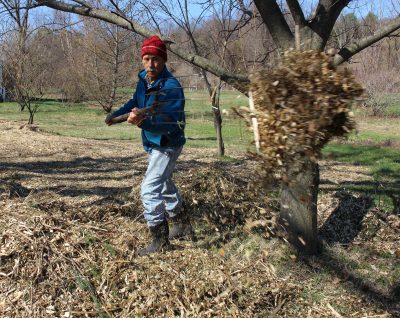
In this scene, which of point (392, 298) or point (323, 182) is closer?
point (392, 298)

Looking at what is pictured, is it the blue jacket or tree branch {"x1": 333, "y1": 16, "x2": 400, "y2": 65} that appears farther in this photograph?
tree branch {"x1": 333, "y1": 16, "x2": 400, "y2": 65}

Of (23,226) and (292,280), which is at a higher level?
(23,226)

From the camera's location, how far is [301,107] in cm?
277

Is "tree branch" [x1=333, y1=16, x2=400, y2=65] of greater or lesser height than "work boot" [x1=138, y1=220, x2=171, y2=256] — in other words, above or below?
above

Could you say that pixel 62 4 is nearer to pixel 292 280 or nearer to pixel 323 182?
pixel 292 280

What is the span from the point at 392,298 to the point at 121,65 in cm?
2363

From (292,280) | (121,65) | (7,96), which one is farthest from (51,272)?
(7,96)

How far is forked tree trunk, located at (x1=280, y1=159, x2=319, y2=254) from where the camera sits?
162 inches

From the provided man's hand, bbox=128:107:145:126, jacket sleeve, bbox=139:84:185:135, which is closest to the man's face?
jacket sleeve, bbox=139:84:185:135

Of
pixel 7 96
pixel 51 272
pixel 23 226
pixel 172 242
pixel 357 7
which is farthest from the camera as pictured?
pixel 7 96

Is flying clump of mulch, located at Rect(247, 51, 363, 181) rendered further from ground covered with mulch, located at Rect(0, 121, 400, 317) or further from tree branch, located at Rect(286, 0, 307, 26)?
tree branch, located at Rect(286, 0, 307, 26)

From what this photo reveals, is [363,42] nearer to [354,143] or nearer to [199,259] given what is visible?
[199,259]

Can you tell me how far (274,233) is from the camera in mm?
4527

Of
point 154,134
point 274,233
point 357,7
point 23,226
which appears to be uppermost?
point 357,7
